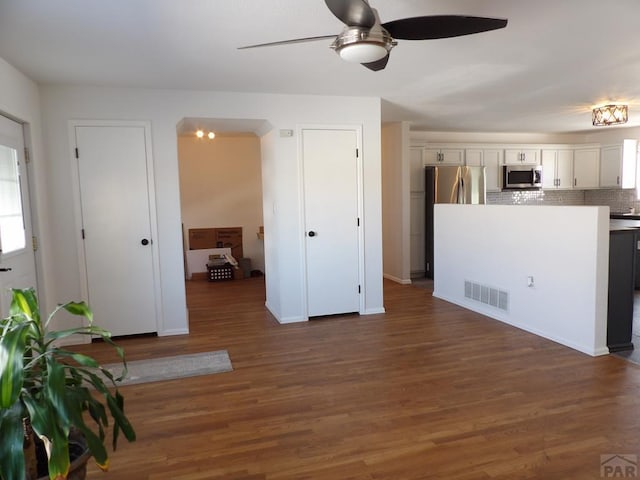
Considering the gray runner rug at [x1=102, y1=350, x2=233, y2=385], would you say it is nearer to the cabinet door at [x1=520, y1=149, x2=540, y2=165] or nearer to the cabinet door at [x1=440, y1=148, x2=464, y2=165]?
the cabinet door at [x1=440, y1=148, x2=464, y2=165]

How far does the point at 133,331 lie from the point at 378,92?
136 inches

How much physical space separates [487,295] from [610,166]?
14.8 feet

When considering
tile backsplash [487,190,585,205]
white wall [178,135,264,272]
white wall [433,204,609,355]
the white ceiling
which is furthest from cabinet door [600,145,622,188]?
white wall [178,135,264,272]

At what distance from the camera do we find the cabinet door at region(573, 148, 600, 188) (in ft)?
25.7

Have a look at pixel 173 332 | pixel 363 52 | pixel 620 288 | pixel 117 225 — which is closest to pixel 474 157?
pixel 620 288

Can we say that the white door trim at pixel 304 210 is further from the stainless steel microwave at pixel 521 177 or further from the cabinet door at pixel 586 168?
the cabinet door at pixel 586 168

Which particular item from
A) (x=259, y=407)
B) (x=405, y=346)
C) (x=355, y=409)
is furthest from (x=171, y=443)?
(x=405, y=346)

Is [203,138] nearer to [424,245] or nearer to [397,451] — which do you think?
[424,245]

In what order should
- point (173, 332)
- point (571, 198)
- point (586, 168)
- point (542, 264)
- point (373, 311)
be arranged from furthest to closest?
point (571, 198)
point (586, 168)
point (373, 311)
point (173, 332)
point (542, 264)

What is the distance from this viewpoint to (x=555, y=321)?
4.01m

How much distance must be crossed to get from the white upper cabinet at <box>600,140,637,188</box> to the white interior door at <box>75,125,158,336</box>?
24.2 ft

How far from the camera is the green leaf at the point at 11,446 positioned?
1.42 metres

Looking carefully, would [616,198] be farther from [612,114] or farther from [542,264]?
[542,264]

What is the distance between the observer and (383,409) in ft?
9.31
